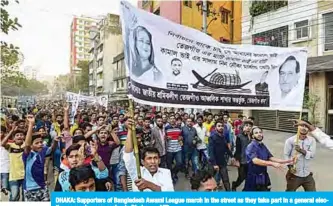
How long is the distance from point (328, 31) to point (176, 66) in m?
7.35

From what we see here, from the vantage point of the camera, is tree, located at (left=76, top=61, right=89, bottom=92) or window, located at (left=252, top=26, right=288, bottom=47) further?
tree, located at (left=76, top=61, right=89, bottom=92)

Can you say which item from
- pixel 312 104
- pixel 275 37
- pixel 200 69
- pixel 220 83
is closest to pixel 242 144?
pixel 220 83

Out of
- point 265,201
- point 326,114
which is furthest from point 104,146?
point 326,114

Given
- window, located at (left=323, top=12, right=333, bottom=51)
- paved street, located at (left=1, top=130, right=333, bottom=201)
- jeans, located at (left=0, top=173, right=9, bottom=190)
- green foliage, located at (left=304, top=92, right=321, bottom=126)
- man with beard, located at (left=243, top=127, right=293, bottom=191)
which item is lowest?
paved street, located at (left=1, top=130, right=333, bottom=201)

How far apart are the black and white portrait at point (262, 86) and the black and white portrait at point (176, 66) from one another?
78 cm

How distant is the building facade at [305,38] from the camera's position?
8.03 meters

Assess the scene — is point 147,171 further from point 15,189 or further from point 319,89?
point 319,89

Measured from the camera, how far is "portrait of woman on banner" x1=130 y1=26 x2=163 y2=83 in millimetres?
2420

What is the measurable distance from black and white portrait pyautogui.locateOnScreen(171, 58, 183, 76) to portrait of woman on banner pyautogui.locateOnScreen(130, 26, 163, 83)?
0.44 feet

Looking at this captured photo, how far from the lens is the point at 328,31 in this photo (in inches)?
343

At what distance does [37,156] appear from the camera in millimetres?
3340

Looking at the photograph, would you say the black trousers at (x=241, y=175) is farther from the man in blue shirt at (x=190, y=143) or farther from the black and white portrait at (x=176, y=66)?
the black and white portrait at (x=176, y=66)
